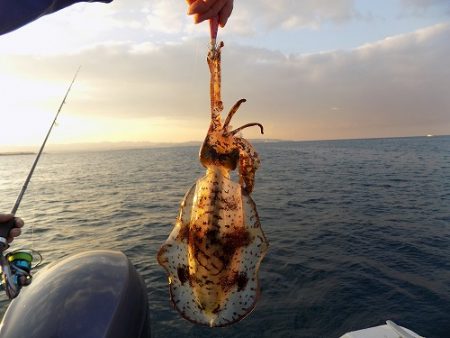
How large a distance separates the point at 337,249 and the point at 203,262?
48.1 ft

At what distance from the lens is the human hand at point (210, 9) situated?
92.0 inches

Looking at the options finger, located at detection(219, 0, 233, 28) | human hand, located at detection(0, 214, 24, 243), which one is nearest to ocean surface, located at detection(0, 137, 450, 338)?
human hand, located at detection(0, 214, 24, 243)

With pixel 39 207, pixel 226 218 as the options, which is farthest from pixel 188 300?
pixel 39 207

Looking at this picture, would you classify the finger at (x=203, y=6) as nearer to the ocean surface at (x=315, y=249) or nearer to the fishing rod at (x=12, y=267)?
the fishing rod at (x=12, y=267)

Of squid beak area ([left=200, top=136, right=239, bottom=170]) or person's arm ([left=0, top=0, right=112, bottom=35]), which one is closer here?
person's arm ([left=0, top=0, right=112, bottom=35])

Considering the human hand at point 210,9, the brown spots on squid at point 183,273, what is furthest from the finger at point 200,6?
the brown spots on squid at point 183,273

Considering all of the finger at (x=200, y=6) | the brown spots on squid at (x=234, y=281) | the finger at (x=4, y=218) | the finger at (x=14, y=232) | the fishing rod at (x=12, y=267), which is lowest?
the fishing rod at (x=12, y=267)

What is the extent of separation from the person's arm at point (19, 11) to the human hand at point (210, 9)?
3.50 ft

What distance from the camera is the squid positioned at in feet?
9.66

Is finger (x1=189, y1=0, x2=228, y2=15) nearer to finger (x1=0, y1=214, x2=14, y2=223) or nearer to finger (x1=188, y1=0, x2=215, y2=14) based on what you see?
finger (x1=188, y1=0, x2=215, y2=14)

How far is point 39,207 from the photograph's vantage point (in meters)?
32.4

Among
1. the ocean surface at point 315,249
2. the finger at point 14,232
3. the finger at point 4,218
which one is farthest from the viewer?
the ocean surface at point 315,249

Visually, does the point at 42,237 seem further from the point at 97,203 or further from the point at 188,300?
the point at 188,300

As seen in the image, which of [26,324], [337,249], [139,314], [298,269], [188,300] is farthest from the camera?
[337,249]
